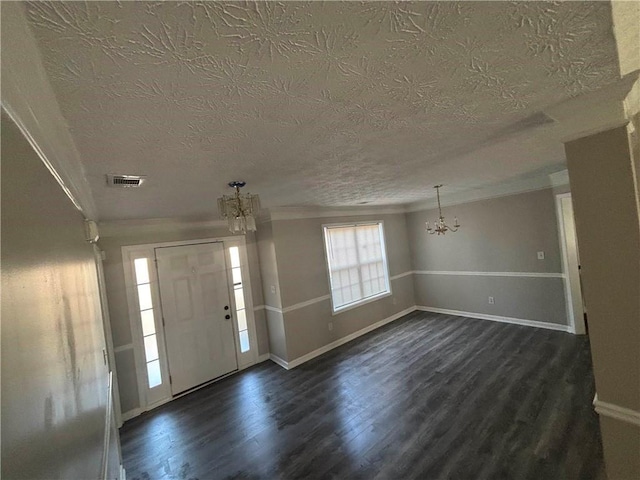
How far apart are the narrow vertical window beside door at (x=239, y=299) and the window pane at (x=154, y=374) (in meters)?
1.09

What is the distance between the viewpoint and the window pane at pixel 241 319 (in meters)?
4.23

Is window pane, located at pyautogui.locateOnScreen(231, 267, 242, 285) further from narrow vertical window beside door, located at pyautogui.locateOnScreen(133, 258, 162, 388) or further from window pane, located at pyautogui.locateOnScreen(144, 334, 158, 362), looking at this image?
window pane, located at pyautogui.locateOnScreen(144, 334, 158, 362)

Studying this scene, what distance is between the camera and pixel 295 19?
0.67m

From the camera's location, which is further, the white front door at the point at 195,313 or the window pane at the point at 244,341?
the window pane at the point at 244,341

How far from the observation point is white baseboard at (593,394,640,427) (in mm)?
1340

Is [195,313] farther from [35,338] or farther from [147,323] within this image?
[35,338]

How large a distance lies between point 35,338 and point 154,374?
11.6 feet

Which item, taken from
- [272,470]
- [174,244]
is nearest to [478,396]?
[272,470]

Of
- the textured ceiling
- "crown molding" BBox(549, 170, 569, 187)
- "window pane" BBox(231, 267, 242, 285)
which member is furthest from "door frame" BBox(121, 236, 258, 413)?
"crown molding" BBox(549, 170, 569, 187)

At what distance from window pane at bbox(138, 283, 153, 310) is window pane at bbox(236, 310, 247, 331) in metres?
1.18

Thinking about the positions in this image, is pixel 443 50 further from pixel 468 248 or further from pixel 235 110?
pixel 468 248

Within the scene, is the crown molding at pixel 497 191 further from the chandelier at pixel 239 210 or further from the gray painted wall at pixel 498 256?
the chandelier at pixel 239 210

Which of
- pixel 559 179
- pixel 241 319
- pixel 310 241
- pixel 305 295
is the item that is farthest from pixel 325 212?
pixel 559 179

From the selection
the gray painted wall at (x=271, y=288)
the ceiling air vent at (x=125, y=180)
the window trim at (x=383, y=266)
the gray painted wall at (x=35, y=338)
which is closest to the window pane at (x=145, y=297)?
the gray painted wall at (x=271, y=288)
